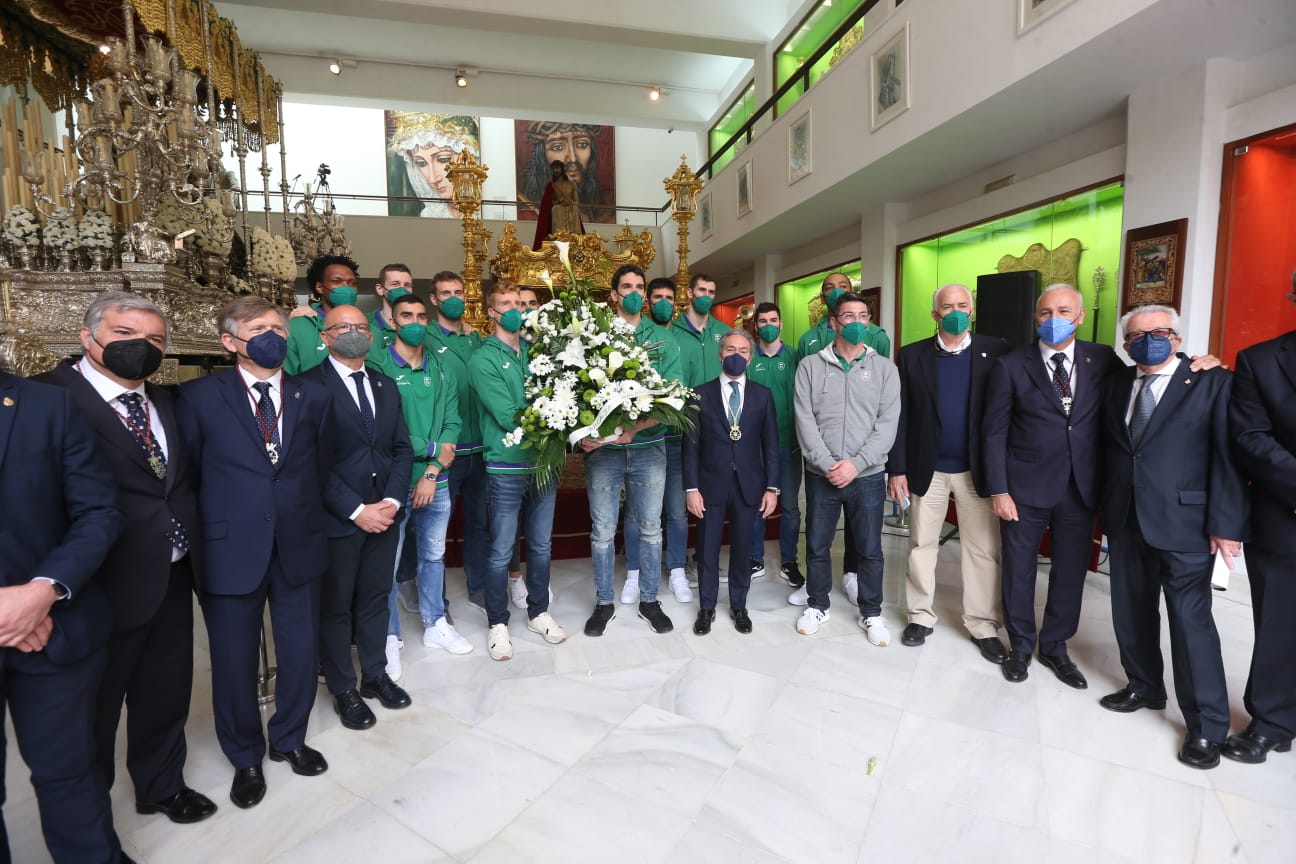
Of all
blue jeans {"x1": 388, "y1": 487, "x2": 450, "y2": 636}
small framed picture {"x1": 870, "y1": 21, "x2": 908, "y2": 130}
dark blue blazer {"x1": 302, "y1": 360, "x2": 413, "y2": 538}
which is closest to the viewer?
dark blue blazer {"x1": 302, "y1": 360, "x2": 413, "y2": 538}

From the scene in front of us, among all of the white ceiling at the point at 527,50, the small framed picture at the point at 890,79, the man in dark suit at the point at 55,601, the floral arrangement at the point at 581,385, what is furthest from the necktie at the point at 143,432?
the white ceiling at the point at 527,50

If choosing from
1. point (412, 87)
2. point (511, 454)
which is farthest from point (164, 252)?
point (412, 87)

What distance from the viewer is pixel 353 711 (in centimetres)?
273

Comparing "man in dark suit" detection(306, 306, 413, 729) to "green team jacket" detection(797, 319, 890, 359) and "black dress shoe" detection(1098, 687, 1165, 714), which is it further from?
"black dress shoe" detection(1098, 687, 1165, 714)

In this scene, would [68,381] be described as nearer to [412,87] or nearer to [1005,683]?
[1005,683]

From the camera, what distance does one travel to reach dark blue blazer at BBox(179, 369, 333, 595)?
213 centimetres

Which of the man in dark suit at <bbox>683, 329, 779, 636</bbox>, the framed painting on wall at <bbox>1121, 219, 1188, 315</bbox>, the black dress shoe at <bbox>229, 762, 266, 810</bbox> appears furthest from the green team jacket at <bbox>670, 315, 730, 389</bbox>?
the framed painting on wall at <bbox>1121, 219, 1188, 315</bbox>

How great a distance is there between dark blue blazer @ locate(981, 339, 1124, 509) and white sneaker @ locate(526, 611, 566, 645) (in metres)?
2.34

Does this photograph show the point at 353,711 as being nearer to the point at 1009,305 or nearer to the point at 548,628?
the point at 548,628

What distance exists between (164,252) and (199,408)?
3506 mm

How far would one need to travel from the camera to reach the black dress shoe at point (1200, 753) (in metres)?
2.40

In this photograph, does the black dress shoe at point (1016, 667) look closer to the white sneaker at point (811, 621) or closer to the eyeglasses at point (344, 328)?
the white sneaker at point (811, 621)

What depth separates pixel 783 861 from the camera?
1977 millimetres

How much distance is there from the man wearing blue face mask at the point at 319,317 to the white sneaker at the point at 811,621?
2851 millimetres
